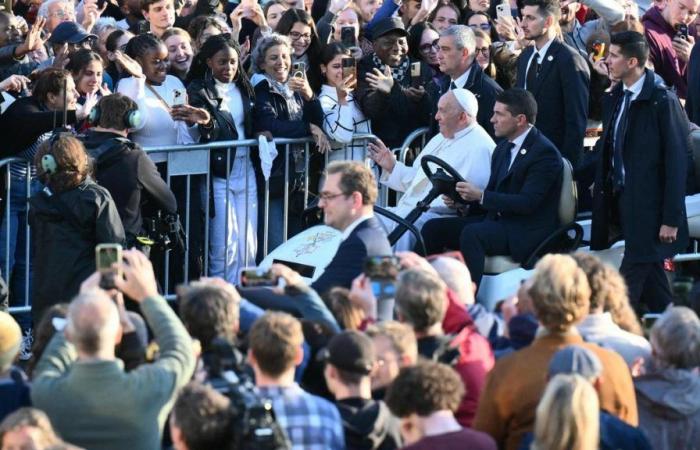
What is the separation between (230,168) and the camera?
12250mm

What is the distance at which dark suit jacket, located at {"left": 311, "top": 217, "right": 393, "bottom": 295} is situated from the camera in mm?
9414

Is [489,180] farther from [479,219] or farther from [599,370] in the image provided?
[599,370]

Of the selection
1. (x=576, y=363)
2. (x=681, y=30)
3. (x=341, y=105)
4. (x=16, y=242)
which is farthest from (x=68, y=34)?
(x=576, y=363)

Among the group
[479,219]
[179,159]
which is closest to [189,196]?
[179,159]

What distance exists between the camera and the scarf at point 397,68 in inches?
522

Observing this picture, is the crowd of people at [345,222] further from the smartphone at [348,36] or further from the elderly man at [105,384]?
the smartphone at [348,36]

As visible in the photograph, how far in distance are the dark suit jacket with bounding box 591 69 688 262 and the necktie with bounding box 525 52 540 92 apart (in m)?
1.25

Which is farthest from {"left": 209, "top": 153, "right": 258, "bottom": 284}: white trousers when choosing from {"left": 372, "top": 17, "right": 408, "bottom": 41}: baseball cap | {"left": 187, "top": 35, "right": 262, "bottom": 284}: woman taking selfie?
{"left": 372, "top": 17, "right": 408, "bottom": 41}: baseball cap

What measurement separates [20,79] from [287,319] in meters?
5.40

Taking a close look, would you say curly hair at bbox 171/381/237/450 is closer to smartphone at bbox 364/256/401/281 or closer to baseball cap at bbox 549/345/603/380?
baseball cap at bbox 549/345/603/380

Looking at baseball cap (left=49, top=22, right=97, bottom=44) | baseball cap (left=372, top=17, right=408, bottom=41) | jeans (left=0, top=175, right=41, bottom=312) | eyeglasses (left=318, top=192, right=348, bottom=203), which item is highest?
baseball cap (left=372, top=17, right=408, bottom=41)

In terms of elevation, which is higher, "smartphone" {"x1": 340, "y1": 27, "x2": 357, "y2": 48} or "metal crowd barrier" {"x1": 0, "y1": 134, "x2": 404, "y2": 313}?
"smartphone" {"x1": 340, "y1": 27, "x2": 357, "y2": 48}

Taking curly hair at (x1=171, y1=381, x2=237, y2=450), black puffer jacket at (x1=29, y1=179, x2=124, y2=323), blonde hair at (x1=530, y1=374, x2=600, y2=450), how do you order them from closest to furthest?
1. curly hair at (x1=171, y1=381, x2=237, y2=450)
2. blonde hair at (x1=530, y1=374, x2=600, y2=450)
3. black puffer jacket at (x1=29, y1=179, x2=124, y2=323)

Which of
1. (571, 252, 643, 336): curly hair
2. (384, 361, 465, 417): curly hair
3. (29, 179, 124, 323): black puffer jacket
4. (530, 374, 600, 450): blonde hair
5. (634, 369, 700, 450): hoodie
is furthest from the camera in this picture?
(29, 179, 124, 323): black puffer jacket
